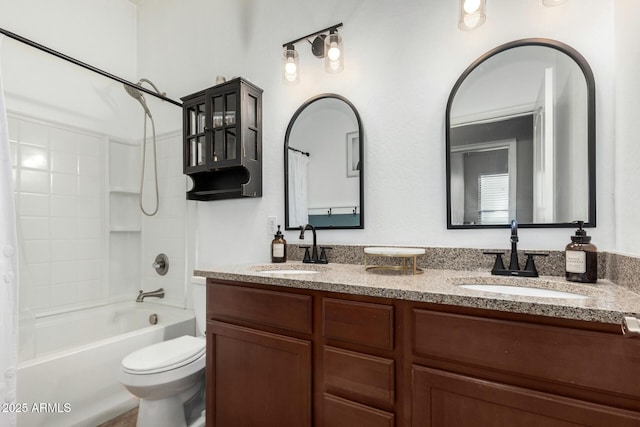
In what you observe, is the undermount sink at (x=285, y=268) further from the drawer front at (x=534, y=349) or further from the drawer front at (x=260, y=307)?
the drawer front at (x=534, y=349)

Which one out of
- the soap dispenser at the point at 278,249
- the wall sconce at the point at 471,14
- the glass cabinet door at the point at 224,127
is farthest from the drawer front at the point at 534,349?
the glass cabinet door at the point at 224,127

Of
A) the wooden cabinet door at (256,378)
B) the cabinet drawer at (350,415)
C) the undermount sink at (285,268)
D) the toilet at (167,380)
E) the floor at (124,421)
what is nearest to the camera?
the cabinet drawer at (350,415)

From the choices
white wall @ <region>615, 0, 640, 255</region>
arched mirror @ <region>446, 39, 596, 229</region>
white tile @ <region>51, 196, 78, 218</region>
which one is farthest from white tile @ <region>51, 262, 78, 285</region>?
white wall @ <region>615, 0, 640, 255</region>

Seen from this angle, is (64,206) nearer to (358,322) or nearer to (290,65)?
(290,65)

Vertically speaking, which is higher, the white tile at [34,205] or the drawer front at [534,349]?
the white tile at [34,205]

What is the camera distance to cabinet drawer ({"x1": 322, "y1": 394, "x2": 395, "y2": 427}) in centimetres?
98

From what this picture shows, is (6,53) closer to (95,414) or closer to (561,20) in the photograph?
(95,414)

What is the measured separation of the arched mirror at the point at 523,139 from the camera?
1.22 metres

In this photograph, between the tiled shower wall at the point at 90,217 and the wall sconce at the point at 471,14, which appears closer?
the wall sconce at the point at 471,14

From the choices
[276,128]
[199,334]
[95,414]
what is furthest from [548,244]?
[95,414]

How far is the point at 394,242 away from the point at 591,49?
1.12m

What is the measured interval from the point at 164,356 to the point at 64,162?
5.53 ft

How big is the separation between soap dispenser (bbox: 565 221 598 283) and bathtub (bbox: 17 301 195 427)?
2218 millimetres

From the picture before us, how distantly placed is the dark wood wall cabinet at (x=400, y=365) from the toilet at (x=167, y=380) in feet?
0.73
